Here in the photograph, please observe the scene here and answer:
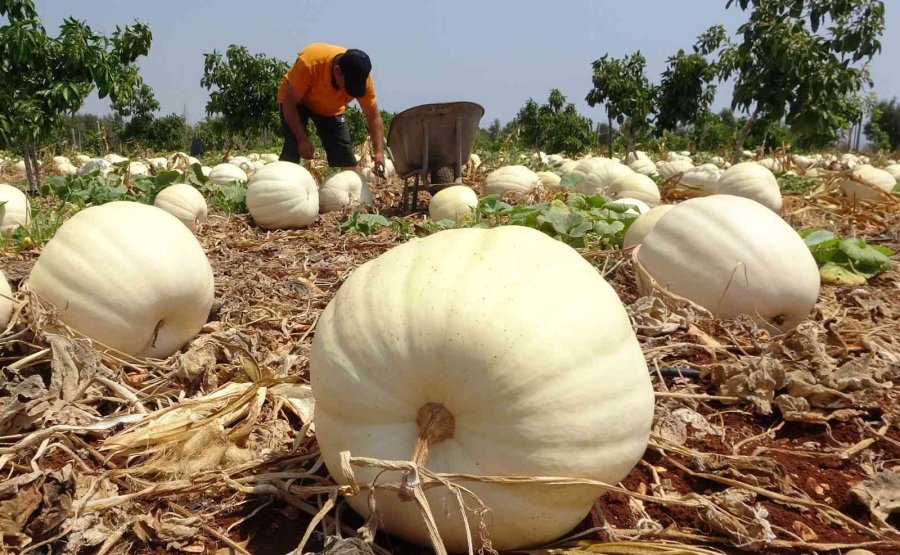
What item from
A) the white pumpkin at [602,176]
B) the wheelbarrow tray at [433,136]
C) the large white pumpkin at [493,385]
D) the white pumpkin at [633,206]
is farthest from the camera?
the wheelbarrow tray at [433,136]

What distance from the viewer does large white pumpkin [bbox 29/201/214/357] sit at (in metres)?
2.34

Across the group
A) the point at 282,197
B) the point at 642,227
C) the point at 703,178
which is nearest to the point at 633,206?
the point at 642,227

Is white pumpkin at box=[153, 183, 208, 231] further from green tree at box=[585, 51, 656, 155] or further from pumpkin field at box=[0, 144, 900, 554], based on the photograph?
green tree at box=[585, 51, 656, 155]

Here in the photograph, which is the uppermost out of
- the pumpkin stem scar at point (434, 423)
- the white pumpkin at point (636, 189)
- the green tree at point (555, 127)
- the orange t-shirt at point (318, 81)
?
the orange t-shirt at point (318, 81)

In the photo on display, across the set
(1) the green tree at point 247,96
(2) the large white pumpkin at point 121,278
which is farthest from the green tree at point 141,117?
(2) the large white pumpkin at point 121,278

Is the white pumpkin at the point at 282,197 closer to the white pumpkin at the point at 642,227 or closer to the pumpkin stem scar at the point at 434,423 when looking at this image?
the white pumpkin at the point at 642,227

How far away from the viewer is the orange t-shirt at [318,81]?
7.41 m

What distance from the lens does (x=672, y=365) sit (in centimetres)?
238

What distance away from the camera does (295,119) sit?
7.60 m

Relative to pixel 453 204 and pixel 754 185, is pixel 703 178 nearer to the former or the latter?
pixel 754 185

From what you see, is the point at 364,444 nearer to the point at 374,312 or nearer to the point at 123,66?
the point at 374,312

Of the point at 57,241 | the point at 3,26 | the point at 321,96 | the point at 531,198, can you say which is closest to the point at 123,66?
the point at 3,26

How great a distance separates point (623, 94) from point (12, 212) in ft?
60.8

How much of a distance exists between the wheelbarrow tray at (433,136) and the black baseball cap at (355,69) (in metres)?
0.68
